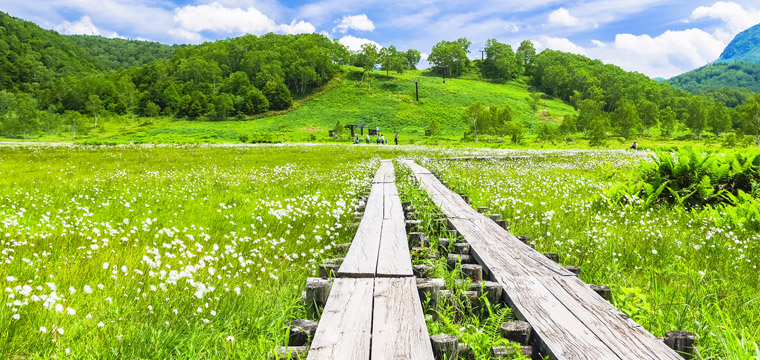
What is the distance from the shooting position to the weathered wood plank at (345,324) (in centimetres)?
213

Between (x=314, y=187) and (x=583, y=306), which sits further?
(x=314, y=187)

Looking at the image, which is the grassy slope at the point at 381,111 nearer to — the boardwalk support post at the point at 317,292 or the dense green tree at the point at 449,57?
the dense green tree at the point at 449,57

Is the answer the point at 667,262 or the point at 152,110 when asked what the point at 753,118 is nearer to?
the point at 667,262

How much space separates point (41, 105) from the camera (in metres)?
Answer: 132

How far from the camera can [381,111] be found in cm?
10712

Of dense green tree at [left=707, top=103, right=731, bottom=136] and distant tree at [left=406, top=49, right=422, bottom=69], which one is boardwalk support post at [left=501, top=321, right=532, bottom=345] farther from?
distant tree at [left=406, top=49, right=422, bottom=69]

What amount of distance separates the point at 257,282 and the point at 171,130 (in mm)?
93305

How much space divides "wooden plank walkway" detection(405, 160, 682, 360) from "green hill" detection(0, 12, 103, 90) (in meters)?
211

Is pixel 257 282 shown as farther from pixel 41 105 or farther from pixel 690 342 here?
pixel 41 105

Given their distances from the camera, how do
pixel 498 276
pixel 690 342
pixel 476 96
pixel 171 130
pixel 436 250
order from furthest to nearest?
Answer: pixel 476 96
pixel 171 130
pixel 436 250
pixel 498 276
pixel 690 342

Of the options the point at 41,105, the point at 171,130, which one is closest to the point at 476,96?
the point at 171,130

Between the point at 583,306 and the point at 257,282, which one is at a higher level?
the point at 583,306

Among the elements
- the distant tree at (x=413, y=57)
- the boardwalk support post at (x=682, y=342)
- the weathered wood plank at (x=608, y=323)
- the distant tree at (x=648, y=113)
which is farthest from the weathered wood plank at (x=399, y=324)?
the distant tree at (x=413, y=57)

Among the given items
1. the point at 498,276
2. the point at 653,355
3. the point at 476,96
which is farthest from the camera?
the point at 476,96
